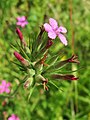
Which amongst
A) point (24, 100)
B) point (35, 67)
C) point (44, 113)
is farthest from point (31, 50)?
point (44, 113)

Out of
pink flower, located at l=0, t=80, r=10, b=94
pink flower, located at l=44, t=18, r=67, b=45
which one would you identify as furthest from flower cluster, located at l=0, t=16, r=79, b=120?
pink flower, located at l=0, t=80, r=10, b=94

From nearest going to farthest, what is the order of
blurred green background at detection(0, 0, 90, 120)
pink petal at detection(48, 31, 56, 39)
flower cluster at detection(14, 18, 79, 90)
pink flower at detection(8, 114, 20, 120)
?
pink petal at detection(48, 31, 56, 39) → flower cluster at detection(14, 18, 79, 90) → pink flower at detection(8, 114, 20, 120) → blurred green background at detection(0, 0, 90, 120)

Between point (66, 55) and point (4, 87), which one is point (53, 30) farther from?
point (66, 55)

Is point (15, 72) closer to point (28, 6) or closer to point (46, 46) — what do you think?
point (28, 6)

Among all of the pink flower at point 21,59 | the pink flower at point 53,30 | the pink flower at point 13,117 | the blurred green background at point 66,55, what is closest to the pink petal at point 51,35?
the pink flower at point 53,30

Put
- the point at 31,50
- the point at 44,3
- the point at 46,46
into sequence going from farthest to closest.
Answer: the point at 44,3 → the point at 31,50 → the point at 46,46

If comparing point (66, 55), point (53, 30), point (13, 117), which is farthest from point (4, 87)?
point (53, 30)

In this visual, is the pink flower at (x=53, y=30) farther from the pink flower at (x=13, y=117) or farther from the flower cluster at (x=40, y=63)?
the pink flower at (x=13, y=117)

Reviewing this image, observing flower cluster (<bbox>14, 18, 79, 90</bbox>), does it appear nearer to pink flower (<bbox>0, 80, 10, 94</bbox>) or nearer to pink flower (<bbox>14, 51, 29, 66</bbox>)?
pink flower (<bbox>14, 51, 29, 66</bbox>)
